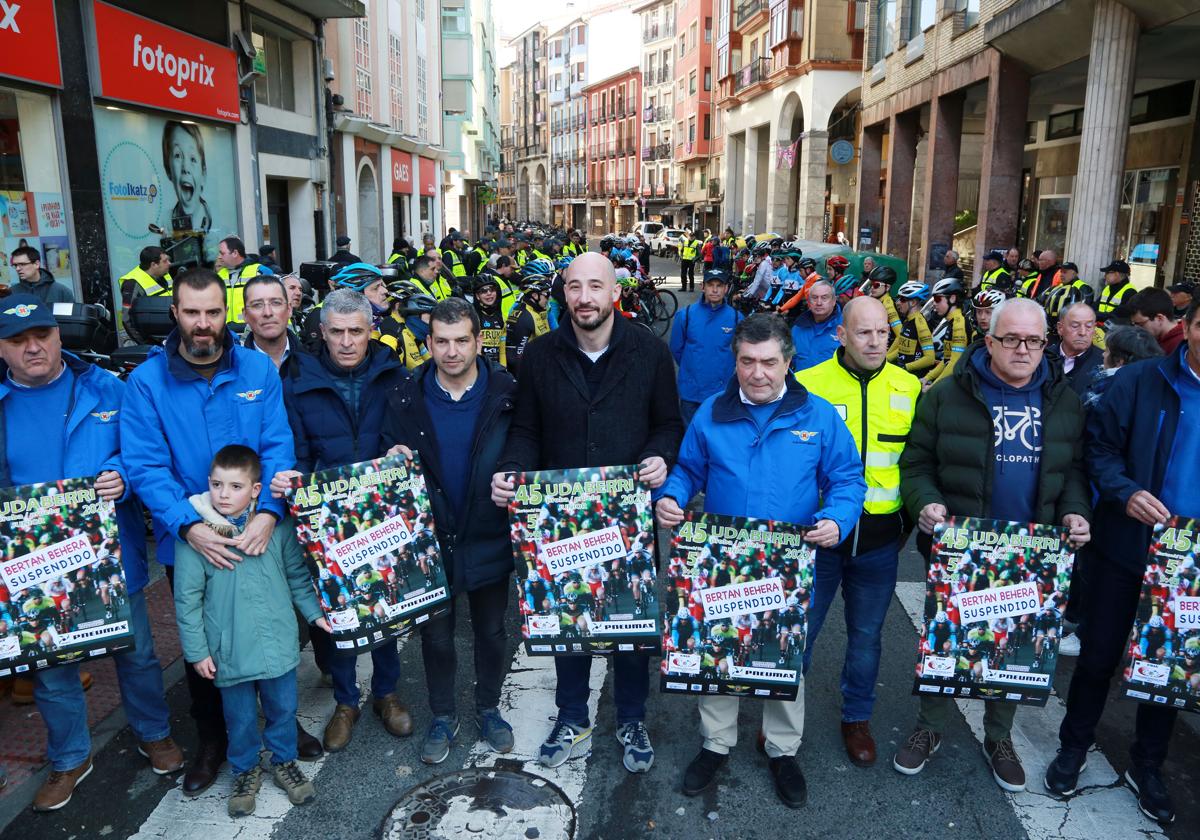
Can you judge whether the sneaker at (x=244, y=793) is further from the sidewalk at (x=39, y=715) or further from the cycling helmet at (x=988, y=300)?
the cycling helmet at (x=988, y=300)

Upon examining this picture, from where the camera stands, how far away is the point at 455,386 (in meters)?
4.07

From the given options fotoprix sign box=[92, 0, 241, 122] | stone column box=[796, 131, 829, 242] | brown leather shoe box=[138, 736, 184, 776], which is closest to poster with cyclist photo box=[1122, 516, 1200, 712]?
brown leather shoe box=[138, 736, 184, 776]

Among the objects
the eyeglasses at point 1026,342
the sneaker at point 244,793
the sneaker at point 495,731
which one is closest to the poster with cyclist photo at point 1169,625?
the eyeglasses at point 1026,342

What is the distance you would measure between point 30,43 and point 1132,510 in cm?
1094

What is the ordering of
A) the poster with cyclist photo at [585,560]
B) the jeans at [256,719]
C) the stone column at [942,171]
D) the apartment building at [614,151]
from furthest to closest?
the apartment building at [614,151] < the stone column at [942,171] < the jeans at [256,719] < the poster with cyclist photo at [585,560]

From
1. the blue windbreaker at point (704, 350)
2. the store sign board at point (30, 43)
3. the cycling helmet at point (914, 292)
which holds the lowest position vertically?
the blue windbreaker at point (704, 350)

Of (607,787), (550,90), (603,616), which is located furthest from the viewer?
(550,90)

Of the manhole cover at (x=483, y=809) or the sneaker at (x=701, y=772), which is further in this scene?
the sneaker at (x=701, y=772)

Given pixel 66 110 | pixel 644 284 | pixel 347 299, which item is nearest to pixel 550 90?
pixel 644 284

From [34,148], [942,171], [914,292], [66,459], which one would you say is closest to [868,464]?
[66,459]

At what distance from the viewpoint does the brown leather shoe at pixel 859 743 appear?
165 inches

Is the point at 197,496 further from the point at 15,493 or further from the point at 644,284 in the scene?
the point at 644,284

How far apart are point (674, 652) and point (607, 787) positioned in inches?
33.2

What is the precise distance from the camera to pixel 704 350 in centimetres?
821
